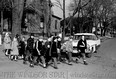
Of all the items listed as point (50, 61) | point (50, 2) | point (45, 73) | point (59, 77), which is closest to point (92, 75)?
point (59, 77)

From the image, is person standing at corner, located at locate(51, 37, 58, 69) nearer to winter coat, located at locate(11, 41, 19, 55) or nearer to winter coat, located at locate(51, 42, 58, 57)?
winter coat, located at locate(51, 42, 58, 57)

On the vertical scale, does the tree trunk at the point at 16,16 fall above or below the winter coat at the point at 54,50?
above

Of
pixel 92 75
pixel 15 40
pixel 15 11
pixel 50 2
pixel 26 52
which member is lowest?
pixel 92 75

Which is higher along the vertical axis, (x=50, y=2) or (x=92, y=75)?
(x=50, y=2)

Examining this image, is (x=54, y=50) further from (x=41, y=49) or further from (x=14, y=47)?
(x=14, y=47)

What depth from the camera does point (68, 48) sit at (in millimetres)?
8984

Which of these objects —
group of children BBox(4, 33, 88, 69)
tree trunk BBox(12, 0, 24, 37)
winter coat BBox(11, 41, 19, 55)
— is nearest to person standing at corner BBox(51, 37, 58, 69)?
group of children BBox(4, 33, 88, 69)

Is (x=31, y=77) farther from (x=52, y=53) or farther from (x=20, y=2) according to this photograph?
(x=20, y=2)

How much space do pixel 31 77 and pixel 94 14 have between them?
113ft

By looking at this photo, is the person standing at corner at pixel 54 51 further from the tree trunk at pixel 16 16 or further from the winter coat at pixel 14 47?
the tree trunk at pixel 16 16

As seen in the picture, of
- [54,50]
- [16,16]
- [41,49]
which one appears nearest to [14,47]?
[41,49]

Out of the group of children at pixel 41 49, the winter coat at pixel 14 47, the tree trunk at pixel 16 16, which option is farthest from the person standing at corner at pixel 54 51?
the tree trunk at pixel 16 16

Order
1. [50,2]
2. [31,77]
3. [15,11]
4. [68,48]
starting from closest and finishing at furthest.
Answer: [31,77] < [68,48] < [15,11] < [50,2]

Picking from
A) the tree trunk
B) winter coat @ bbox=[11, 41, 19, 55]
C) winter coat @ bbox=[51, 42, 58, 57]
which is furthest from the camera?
the tree trunk
